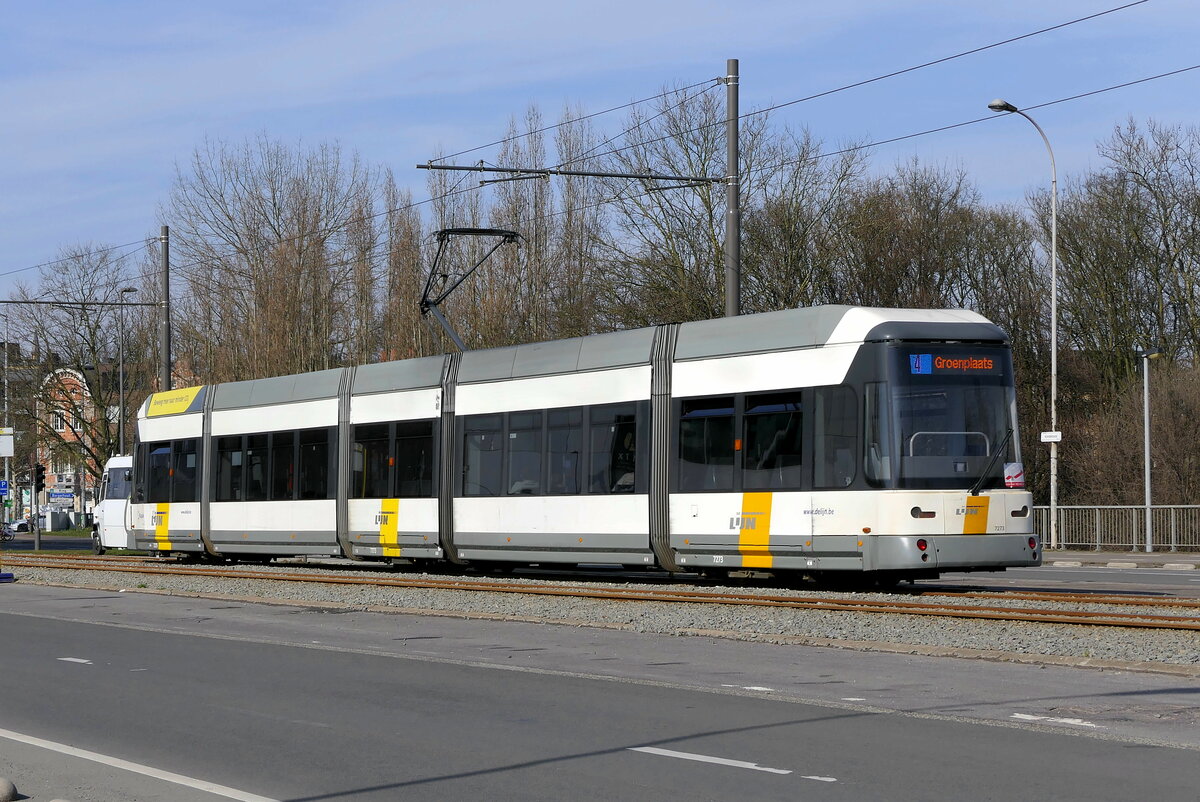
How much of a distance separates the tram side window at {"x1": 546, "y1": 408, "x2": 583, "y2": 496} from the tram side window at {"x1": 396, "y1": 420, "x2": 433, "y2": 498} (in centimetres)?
317

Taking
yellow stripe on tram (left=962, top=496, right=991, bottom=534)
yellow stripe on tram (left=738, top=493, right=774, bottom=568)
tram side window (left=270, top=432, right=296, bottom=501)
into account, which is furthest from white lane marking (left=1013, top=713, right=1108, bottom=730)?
tram side window (left=270, top=432, right=296, bottom=501)

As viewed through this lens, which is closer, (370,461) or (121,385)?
(370,461)

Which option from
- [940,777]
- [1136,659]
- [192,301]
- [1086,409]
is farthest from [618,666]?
[192,301]

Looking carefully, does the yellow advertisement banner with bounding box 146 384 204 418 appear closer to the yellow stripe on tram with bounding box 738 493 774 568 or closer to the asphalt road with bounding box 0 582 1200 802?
the yellow stripe on tram with bounding box 738 493 774 568

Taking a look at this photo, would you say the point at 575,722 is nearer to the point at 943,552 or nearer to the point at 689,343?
the point at 943,552

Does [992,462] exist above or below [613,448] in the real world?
below

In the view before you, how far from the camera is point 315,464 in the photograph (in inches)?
1121

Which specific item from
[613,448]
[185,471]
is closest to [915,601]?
[613,448]

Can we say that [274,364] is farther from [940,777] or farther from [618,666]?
[940,777]

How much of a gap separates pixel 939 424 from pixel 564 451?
638 cm

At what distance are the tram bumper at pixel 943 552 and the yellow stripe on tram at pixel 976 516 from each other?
0.07 m

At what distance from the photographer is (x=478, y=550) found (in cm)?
2492

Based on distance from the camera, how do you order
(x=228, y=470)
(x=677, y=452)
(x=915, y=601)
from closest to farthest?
(x=915, y=601) < (x=677, y=452) < (x=228, y=470)

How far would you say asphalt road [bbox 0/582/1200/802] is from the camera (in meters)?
7.71
